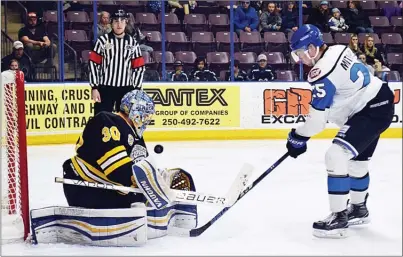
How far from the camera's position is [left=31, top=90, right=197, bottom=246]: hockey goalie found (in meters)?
2.66

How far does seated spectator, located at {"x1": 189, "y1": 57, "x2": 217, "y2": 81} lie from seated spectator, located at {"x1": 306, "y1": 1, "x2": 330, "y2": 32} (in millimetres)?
1361

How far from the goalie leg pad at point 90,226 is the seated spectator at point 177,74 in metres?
4.21

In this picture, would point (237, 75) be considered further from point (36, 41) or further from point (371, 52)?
point (36, 41)

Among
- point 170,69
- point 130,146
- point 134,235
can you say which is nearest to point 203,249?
point 134,235

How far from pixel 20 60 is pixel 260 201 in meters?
3.32

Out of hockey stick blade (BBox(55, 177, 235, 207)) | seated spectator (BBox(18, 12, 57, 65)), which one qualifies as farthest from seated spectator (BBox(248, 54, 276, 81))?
hockey stick blade (BBox(55, 177, 235, 207))

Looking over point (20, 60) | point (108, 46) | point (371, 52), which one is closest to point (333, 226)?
point (108, 46)

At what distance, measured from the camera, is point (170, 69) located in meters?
6.98

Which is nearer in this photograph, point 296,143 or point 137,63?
point 296,143

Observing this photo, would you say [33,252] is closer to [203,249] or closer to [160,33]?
[203,249]

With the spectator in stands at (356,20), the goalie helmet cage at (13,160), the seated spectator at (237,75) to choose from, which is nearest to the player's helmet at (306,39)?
the goalie helmet cage at (13,160)

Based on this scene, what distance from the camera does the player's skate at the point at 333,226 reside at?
2.90 metres

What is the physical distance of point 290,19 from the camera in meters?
7.77

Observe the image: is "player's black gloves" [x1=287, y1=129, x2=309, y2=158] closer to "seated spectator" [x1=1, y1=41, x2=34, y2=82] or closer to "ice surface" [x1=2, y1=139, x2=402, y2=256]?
"ice surface" [x1=2, y1=139, x2=402, y2=256]
